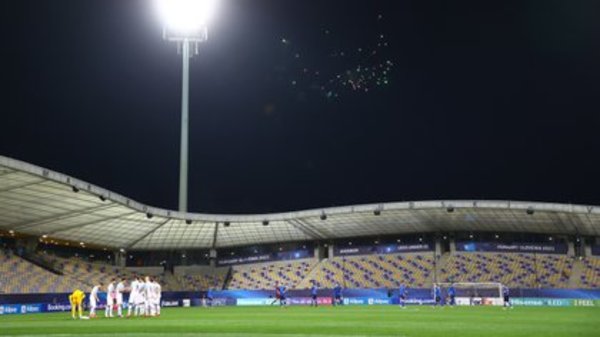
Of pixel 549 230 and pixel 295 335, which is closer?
pixel 295 335

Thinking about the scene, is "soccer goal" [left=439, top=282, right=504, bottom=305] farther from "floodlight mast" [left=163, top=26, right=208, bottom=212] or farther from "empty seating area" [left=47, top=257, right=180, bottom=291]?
"empty seating area" [left=47, top=257, right=180, bottom=291]

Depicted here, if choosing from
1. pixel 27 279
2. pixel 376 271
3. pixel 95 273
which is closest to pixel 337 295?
pixel 376 271

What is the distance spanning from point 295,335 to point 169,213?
3883cm

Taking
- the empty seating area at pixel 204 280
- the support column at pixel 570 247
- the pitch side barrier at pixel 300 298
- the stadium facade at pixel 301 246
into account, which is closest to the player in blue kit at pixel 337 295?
the pitch side barrier at pixel 300 298

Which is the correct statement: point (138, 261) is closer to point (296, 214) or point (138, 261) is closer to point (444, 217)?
point (296, 214)

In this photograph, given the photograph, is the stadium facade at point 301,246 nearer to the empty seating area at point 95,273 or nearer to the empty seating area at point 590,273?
the empty seating area at point 590,273

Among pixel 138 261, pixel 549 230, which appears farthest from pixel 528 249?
pixel 138 261

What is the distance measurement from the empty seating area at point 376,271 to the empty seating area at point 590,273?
45.7ft

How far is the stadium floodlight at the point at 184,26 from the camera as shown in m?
53.5

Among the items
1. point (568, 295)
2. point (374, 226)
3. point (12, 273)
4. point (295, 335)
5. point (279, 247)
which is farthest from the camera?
point (279, 247)

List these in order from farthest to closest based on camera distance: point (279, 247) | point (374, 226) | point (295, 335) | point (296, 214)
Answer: point (279, 247) → point (374, 226) → point (296, 214) → point (295, 335)

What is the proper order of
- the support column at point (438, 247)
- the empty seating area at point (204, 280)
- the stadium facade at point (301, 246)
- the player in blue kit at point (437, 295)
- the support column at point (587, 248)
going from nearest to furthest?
the player in blue kit at point (437, 295) < the stadium facade at point (301, 246) < the support column at point (587, 248) < the support column at point (438, 247) < the empty seating area at point (204, 280)

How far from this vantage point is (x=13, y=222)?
51312 millimetres

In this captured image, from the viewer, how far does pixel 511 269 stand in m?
55.7
